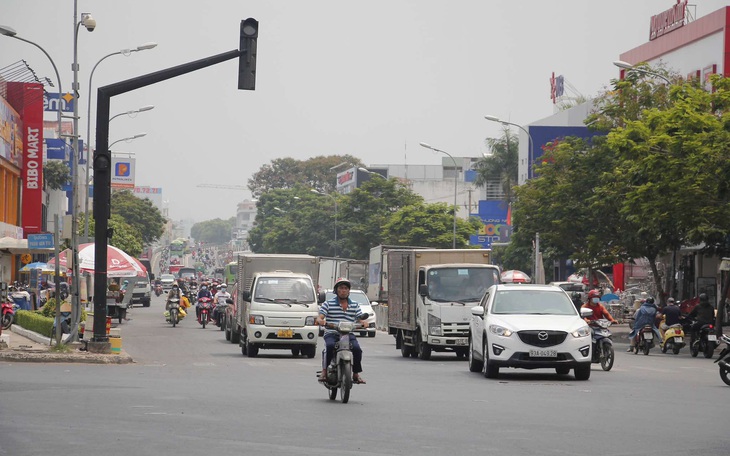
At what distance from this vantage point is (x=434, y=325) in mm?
28859

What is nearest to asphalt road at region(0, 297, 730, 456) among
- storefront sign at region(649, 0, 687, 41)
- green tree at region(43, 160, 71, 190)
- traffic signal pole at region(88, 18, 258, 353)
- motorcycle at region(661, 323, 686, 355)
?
traffic signal pole at region(88, 18, 258, 353)

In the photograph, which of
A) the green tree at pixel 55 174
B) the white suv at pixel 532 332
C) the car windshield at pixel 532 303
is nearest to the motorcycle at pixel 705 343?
the white suv at pixel 532 332

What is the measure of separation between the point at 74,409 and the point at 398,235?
71.4 m

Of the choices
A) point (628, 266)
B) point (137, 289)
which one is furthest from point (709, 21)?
point (137, 289)

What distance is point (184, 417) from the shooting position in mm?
14117

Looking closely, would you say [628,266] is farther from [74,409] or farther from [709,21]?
[74,409]

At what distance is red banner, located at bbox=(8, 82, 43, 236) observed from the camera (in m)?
68.8

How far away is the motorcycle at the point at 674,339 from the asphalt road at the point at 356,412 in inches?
379

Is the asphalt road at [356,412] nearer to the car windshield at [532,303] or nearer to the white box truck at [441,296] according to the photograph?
the car windshield at [532,303]

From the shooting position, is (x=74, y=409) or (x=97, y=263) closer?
(x=74, y=409)

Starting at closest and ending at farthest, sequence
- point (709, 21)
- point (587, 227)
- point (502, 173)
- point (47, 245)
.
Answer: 1. point (47, 245)
2. point (587, 227)
3. point (709, 21)
4. point (502, 173)

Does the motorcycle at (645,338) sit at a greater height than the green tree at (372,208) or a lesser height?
lesser

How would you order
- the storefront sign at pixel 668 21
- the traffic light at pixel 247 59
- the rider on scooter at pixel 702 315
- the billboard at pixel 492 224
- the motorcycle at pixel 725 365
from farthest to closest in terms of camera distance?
the billboard at pixel 492 224 < the storefront sign at pixel 668 21 < the rider on scooter at pixel 702 315 < the traffic light at pixel 247 59 < the motorcycle at pixel 725 365

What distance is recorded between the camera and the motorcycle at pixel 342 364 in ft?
54.3
